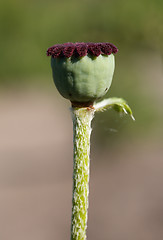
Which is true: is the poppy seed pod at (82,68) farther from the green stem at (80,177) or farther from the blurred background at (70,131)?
the blurred background at (70,131)

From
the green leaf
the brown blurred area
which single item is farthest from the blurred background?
the green leaf

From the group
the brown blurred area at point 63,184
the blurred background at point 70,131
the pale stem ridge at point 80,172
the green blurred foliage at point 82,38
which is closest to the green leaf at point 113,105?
the pale stem ridge at point 80,172

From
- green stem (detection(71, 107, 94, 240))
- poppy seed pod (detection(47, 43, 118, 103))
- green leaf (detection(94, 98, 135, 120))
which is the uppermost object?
poppy seed pod (detection(47, 43, 118, 103))

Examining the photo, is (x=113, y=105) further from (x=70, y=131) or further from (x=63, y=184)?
(x=70, y=131)

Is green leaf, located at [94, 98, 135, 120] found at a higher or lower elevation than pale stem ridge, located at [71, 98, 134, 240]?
higher

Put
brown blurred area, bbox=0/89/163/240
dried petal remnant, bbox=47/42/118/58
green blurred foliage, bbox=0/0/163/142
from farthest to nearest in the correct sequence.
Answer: green blurred foliage, bbox=0/0/163/142 → brown blurred area, bbox=0/89/163/240 → dried petal remnant, bbox=47/42/118/58

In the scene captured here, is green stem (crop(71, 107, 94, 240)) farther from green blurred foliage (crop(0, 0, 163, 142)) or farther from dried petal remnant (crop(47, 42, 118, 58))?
green blurred foliage (crop(0, 0, 163, 142))

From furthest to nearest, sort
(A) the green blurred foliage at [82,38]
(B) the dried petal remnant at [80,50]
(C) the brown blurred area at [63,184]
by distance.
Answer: (A) the green blurred foliage at [82,38] → (C) the brown blurred area at [63,184] → (B) the dried petal remnant at [80,50]
